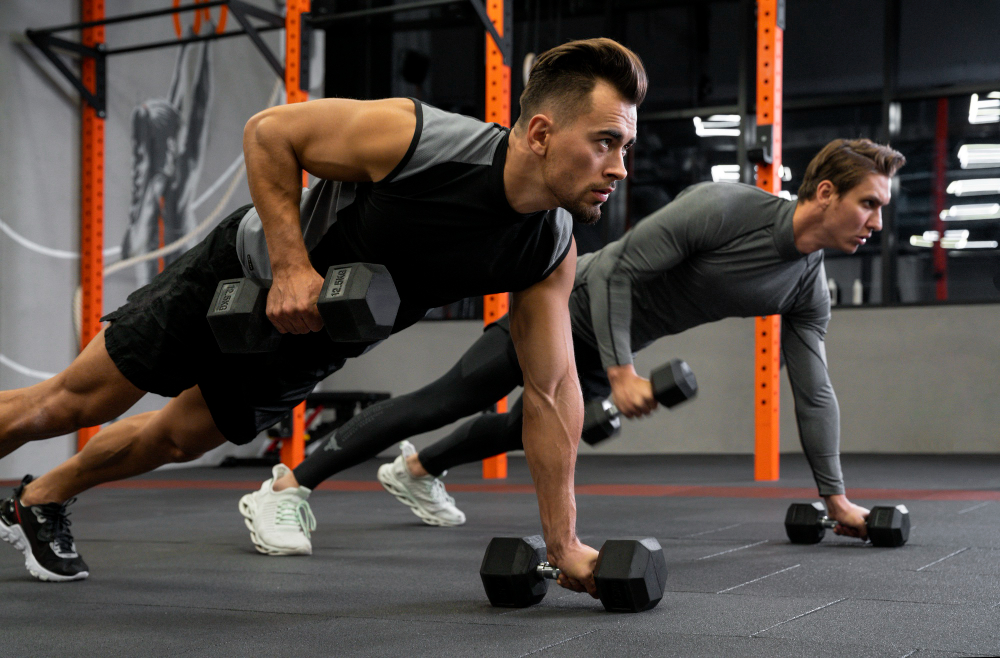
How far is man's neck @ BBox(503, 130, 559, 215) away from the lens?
151 cm

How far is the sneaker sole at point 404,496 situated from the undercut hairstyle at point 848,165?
53.8 inches

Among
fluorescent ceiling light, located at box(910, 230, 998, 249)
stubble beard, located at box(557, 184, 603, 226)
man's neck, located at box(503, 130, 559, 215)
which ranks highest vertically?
fluorescent ceiling light, located at box(910, 230, 998, 249)

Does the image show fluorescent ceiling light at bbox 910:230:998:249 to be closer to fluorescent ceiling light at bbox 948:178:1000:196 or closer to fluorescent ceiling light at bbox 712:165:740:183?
fluorescent ceiling light at bbox 948:178:1000:196

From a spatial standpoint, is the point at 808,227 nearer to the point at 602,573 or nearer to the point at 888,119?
the point at 602,573

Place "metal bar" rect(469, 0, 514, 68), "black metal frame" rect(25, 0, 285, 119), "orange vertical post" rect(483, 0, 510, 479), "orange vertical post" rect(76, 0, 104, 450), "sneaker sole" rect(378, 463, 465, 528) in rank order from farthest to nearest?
"orange vertical post" rect(76, 0, 104, 450), "black metal frame" rect(25, 0, 285, 119), "orange vertical post" rect(483, 0, 510, 479), "metal bar" rect(469, 0, 514, 68), "sneaker sole" rect(378, 463, 465, 528)

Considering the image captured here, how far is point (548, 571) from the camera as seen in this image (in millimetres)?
1676

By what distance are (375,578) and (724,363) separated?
4923mm

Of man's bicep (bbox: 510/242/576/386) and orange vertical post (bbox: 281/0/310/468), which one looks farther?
orange vertical post (bbox: 281/0/310/468)

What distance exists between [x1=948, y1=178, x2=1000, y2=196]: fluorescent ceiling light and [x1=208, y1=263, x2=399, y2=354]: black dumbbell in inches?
232

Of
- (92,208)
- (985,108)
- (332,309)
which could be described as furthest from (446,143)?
(985,108)

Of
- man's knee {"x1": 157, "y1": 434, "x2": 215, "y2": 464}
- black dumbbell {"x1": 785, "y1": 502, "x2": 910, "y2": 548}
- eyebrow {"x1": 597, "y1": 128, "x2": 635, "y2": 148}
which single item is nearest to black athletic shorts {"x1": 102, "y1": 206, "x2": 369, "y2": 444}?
man's knee {"x1": 157, "y1": 434, "x2": 215, "y2": 464}

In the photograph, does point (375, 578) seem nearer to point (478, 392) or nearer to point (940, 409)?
point (478, 392)

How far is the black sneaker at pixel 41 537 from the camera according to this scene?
2.03 meters

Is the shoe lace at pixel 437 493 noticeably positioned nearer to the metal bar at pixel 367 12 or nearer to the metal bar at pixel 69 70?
the metal bar at pixel 367 12
